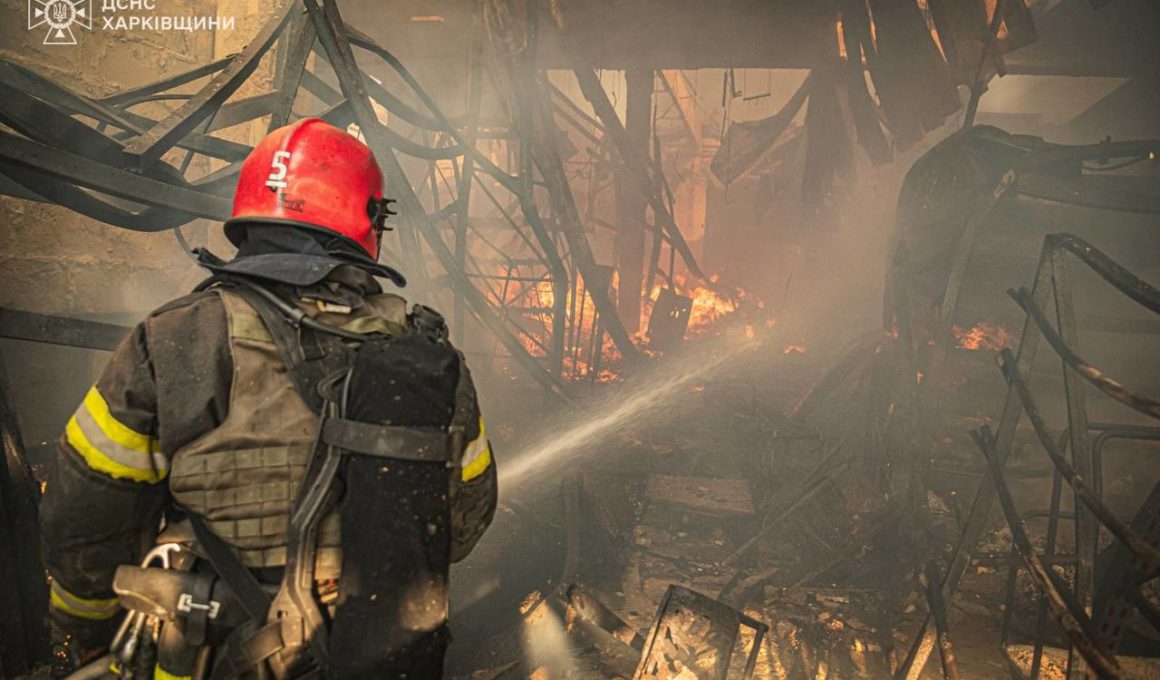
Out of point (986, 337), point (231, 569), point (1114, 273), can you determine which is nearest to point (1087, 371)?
point (1114, 273)

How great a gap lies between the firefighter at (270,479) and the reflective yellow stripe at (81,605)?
0.01 m

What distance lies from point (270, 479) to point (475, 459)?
2.03 feet

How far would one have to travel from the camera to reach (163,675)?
1664 mm

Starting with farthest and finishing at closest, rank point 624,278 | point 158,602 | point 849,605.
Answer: point 624,278 < point 849,605 < point 158,602

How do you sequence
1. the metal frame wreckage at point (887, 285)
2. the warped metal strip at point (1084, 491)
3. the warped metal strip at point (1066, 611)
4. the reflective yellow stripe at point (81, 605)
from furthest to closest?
the metal frame wreckage at point (887, 285)
the warped metal strip at point (1066, 611)
the warped metal strip at point (1084, 491)
the reflective yellow stripe at point (81, 605)

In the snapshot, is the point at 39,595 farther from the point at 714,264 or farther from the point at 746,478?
the point at 714,264

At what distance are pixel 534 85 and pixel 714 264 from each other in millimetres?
11206

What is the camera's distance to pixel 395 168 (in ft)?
15.6

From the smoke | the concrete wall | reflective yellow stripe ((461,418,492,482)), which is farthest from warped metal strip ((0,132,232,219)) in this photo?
the smoke

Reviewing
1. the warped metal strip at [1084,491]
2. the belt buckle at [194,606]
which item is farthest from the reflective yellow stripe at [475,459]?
the warped metal strip at [1084,491]

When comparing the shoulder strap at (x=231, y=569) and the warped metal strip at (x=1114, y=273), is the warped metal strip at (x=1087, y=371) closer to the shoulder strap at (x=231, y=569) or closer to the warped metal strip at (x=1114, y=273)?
the warped metal strip at (x=1114, y=273)

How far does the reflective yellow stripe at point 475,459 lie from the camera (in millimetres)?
1896

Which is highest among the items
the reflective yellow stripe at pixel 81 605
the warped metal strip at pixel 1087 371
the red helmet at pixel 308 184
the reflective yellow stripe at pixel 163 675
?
the red helmet at pixel 308 184

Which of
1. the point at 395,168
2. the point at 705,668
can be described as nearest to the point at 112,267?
the point at 395,168
